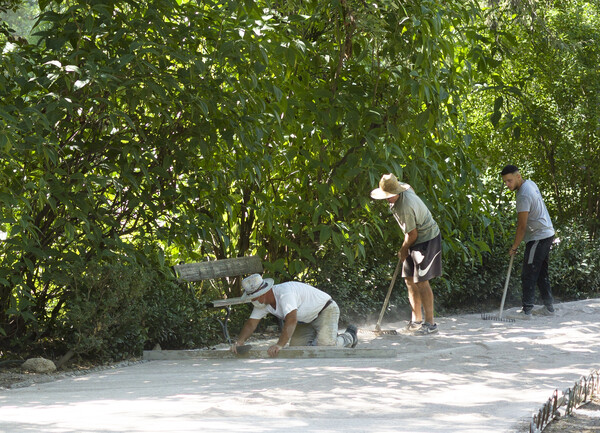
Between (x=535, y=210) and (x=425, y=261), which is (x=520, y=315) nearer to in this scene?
(x=535, y=210)

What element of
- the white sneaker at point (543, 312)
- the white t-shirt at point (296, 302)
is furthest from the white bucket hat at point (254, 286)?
the white sneaker at point (543, 312)

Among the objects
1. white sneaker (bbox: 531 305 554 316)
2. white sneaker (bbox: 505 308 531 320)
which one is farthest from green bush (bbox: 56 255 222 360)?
white sneaker (bbox: 531 305 554 316)

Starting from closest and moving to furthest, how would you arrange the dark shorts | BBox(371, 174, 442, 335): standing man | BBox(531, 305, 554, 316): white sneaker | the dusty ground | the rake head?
the dusty ground, BBox(371, 174, 442, 335): standing man, the dark shorts, the rake head, BBox(531, 305, 554, 316): white sneaker

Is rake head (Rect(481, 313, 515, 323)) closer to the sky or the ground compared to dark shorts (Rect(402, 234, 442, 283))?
closer to the ground

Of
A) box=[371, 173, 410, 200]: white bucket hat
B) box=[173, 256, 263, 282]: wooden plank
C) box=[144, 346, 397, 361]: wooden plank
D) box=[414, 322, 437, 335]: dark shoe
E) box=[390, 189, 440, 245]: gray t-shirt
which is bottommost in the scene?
box=[144, 346, 397, 361]: wooden plank

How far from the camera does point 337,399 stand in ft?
17.7

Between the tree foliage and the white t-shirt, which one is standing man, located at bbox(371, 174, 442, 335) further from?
the white t-shirt

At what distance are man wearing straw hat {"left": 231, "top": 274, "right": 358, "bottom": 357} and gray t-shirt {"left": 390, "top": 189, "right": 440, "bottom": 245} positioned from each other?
51.0 inches

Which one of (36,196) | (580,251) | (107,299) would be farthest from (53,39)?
(580,251)

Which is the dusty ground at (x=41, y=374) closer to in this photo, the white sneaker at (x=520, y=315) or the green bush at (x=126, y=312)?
the green bush at (x=126, y=312)

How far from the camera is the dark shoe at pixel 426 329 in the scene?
8.85 metres

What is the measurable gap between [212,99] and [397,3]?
1.92m

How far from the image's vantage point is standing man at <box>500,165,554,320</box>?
10148mm

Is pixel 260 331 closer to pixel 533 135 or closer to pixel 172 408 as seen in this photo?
pixel 172 408
